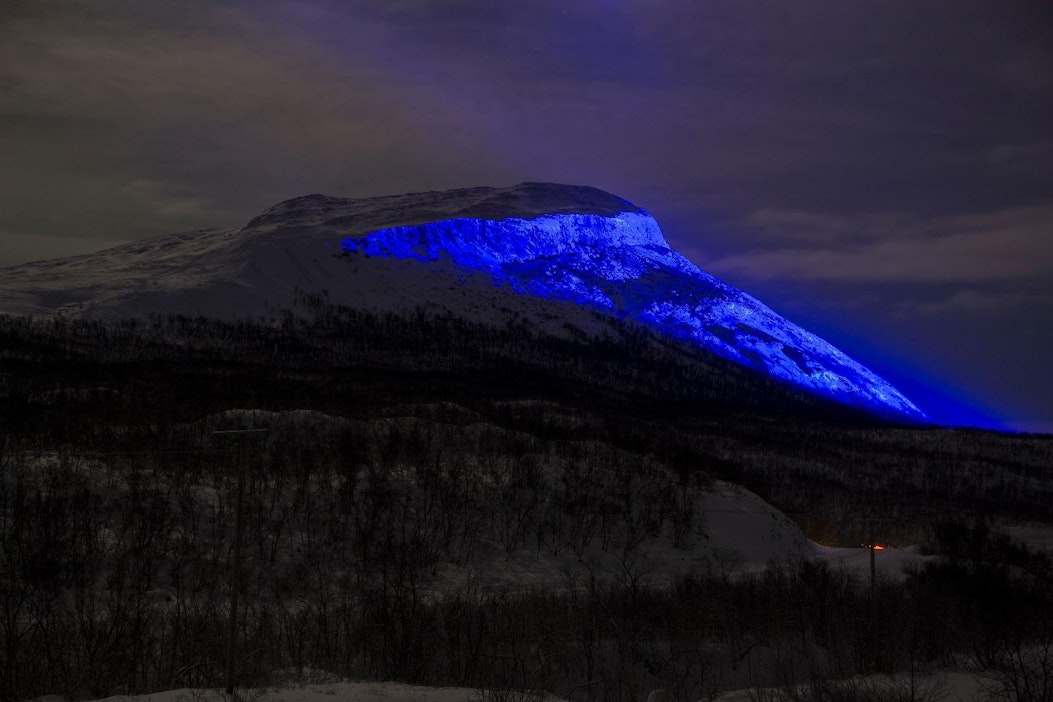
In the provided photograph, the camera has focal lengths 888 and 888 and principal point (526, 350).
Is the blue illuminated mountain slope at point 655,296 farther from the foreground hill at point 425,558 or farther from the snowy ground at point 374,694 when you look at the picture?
the snowy ground at point 374,694

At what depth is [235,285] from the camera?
138750 mm

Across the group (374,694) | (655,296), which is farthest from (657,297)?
(374,694)

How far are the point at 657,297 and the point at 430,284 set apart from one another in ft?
161

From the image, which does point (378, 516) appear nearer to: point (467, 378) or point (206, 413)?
point (206, 413)

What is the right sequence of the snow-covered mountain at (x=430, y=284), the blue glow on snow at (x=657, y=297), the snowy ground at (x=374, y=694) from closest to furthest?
the snowy ground at (x=374, y=694)
the snow-covered mountain at (x=430, y=284)
the blue glow on snow at (x=657, y=297)

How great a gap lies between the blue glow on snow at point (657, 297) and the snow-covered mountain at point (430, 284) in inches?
15.2

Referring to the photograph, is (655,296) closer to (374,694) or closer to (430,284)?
(430,284)

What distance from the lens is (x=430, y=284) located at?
161500 mm

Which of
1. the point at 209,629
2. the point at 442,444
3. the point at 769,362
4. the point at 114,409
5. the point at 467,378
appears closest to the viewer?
the point at 209,629

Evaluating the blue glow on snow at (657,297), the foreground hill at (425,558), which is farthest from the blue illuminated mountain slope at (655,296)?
the foreground hill at (425,558)

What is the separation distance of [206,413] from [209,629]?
30.5 metres

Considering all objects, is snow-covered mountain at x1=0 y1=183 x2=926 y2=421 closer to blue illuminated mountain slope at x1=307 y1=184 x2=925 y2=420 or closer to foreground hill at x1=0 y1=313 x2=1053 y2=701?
blue illuminated mountain slope at x1=307 y1=184 x2=925 y2=420

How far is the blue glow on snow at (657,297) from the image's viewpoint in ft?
552

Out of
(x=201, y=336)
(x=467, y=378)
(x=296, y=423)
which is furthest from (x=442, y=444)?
(x=201, y=336)
